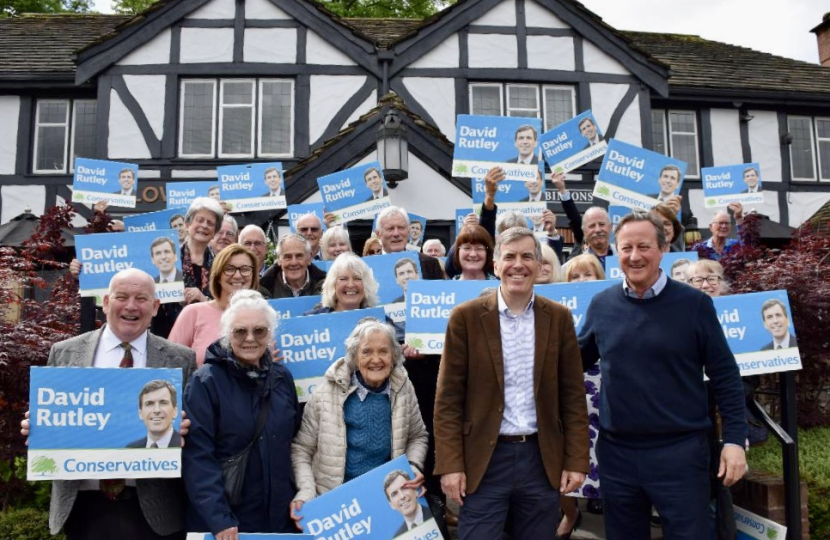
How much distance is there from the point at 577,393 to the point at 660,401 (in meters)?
0.40

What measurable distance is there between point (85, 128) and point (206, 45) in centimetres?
310

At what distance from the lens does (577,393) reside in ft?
11.3

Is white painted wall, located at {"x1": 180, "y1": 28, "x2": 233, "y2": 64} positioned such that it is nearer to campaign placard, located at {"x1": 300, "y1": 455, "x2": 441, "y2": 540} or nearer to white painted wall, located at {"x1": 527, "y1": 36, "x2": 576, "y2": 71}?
white painted wall, located at {"x1": 527, "y1": 36, "x2": 576, "y2": 71}

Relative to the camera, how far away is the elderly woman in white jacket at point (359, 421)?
11.8ft

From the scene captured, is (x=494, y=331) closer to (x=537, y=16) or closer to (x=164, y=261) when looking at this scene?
(x=164, y=261)

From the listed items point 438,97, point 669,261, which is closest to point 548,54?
point 438,97

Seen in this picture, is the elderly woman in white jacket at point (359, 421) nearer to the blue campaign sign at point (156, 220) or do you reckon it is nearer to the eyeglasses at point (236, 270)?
the eyeglasses at point (236, 270)

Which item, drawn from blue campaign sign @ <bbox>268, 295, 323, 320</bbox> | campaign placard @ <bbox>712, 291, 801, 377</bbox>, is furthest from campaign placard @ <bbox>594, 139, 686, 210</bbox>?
blue campaign sign @ <bbox>268, 295, 323, 320</bbox>

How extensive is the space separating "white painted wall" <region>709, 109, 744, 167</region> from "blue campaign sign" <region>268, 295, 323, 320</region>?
43.8 feet

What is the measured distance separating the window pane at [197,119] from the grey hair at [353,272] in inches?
385

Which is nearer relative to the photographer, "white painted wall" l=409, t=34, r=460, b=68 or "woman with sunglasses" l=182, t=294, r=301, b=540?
"woman with sunglasses" l=182, t=294, r=301, b=540

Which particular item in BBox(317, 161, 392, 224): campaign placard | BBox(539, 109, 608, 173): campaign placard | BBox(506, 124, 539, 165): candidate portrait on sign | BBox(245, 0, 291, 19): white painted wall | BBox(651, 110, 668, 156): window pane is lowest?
BBox(317, 161, 392, 224): campaign placard

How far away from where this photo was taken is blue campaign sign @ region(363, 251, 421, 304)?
508cm

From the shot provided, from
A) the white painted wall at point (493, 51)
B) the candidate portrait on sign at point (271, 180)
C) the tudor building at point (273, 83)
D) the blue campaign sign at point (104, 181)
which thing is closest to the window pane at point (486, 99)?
the tudor building at point (273, 83)
